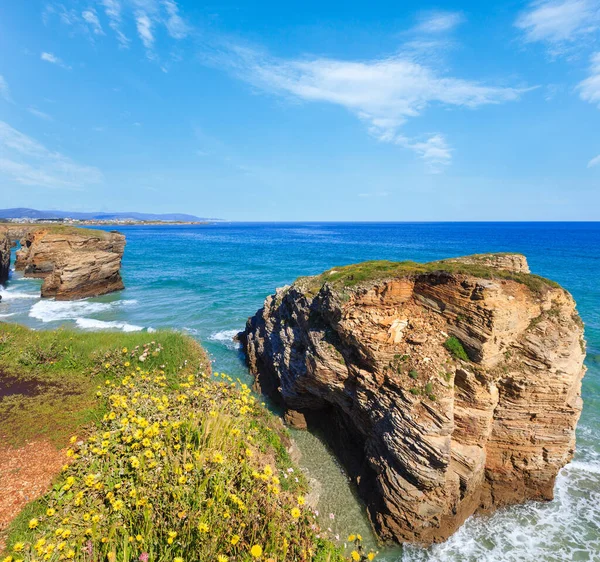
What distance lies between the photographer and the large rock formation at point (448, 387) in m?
10.4

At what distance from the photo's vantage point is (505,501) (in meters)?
11.6

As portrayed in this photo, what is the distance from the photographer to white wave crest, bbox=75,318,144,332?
25641 millimetres

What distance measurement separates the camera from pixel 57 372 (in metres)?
12.8

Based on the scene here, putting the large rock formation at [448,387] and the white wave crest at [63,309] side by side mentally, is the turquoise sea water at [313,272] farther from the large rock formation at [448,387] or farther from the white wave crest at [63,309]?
the large rock formation at [448,387]

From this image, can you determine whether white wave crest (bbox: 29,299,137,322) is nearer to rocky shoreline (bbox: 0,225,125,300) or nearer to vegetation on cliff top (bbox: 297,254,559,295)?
rocky shoreline (bbox: 0,225,125,300)

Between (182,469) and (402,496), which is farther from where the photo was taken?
(402,496)

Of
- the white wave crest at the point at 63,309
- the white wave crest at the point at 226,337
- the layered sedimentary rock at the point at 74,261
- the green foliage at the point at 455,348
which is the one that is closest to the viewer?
the green foliage at the point at 455,348

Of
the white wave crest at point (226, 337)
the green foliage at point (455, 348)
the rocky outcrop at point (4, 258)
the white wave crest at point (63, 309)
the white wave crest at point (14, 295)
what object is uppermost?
the green foliage at point (455, 348)

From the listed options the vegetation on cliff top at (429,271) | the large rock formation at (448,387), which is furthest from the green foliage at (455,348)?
the vegetation on cliff top at (429,271)

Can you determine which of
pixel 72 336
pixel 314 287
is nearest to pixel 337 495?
pixel 314 287

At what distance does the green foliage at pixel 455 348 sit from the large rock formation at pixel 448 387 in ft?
0.12

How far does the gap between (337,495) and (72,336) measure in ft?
45.4

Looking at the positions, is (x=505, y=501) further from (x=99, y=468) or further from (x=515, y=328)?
(x=99, y=468)

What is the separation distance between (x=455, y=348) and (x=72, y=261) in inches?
1567
